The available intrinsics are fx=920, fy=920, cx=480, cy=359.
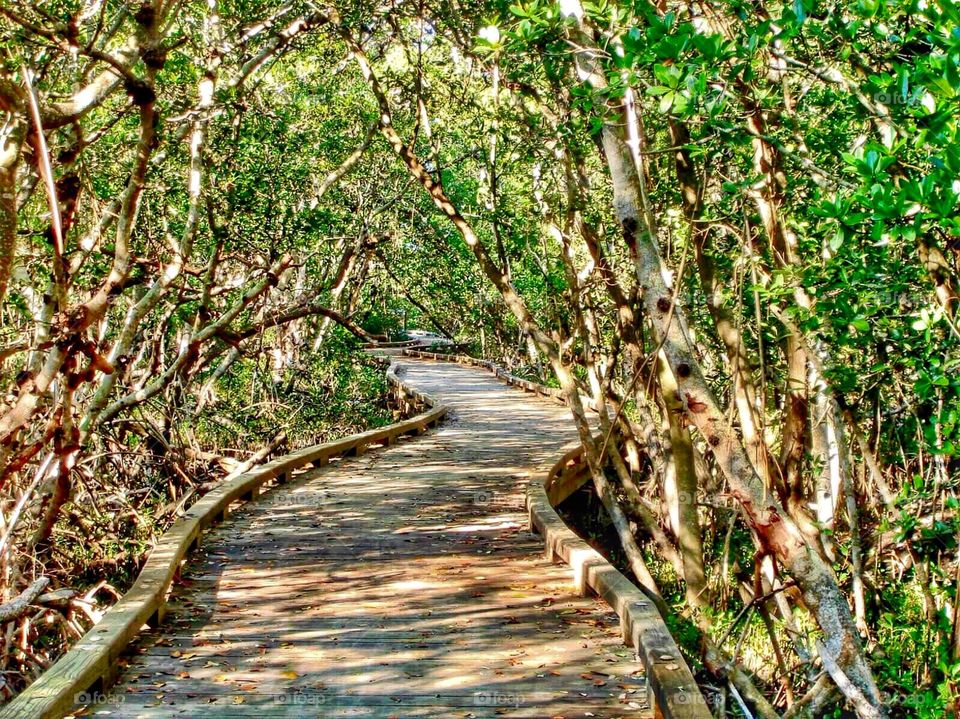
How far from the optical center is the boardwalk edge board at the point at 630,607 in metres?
4.92

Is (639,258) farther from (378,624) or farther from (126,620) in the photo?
(126,620)

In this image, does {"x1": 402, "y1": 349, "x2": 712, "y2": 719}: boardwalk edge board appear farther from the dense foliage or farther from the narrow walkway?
the dense foliage

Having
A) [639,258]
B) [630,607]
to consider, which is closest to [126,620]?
[630,607]

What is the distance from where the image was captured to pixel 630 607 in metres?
6.54

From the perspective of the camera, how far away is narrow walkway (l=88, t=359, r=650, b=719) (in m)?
5.46

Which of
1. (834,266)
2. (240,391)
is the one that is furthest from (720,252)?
(240,391)

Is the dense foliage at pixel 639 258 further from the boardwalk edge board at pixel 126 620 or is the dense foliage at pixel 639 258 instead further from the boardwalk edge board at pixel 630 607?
the boardwalk edge board at pixel 126 620

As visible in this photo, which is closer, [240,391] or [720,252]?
[720,252]

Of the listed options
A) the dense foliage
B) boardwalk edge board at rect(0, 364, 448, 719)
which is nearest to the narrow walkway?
boardwalk edge board at rect(0, 364, 448, 719)

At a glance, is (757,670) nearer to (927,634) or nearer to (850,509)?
(927,634)

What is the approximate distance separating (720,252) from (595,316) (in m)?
5.95

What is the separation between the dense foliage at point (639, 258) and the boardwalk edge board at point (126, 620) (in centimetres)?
102

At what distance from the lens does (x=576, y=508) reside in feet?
54.3

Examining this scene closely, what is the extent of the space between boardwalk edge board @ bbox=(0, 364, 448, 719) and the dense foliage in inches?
40.3
